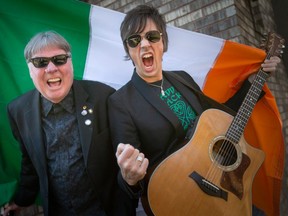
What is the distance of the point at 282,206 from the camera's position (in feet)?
10.3

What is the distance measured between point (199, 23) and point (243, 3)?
555 millimetres

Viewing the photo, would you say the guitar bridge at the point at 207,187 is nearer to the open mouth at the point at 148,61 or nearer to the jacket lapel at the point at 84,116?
the jacket lapel at the point at 84,116

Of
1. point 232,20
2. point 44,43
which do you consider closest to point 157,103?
point 44,43

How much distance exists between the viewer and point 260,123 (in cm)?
240

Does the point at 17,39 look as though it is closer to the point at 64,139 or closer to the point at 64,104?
the point at 64,104

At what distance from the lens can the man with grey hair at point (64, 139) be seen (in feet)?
5.63

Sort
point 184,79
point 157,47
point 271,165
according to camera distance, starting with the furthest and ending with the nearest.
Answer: point 271,165, point 184,79, point 157,47

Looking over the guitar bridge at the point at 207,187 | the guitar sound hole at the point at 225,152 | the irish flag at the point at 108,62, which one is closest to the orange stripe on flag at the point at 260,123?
the irish flag at the point at 108,62

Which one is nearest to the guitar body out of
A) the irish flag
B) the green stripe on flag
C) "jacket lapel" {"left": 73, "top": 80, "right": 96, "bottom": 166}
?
"jacket lapel" {"left": 73, "top": 80, "right": 96, "bottom": 166}

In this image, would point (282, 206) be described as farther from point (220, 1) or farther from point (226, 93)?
point (220, 1)

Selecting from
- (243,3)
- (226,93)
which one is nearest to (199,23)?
(243,3)

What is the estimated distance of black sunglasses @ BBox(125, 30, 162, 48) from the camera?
6.18ft

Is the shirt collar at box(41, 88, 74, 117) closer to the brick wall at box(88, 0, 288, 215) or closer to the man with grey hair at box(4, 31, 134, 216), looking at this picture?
the man with grey hair at box(4, 31, 134, 216)

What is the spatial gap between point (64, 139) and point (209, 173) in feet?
2.92
